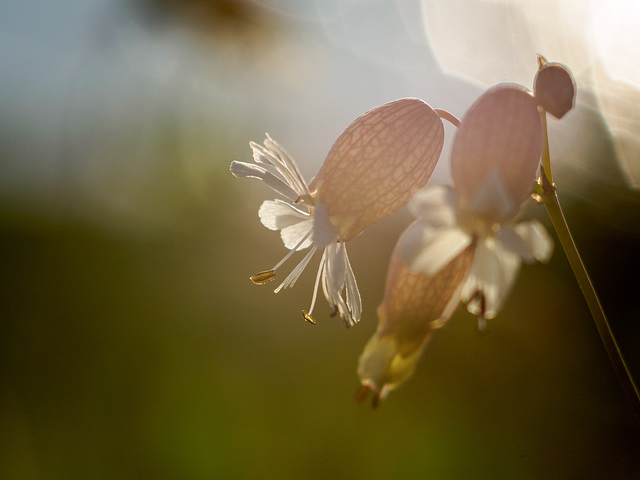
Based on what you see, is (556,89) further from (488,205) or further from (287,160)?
(287,160)

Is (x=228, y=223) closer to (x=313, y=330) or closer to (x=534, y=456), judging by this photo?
(x=313, y=330)

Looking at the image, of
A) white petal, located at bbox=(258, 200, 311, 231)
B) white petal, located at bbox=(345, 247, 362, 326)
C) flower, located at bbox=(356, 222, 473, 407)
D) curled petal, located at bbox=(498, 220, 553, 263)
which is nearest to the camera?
curled petal, located at bbox=(498, 220, 553, 263)

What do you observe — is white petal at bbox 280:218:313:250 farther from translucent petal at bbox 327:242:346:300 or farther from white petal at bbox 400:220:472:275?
white petal at bbox 400:220:472:275

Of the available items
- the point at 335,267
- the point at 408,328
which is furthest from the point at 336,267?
the point at 408,328

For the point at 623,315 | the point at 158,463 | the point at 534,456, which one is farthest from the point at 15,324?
the point at 623,315

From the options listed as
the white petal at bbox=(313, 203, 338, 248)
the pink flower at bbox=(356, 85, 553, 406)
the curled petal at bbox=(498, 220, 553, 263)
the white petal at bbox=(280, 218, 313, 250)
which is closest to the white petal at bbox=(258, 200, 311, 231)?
the white petal at bbox=(280, 218, 313, 250)

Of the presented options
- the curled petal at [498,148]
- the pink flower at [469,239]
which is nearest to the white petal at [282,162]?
the pink flower at [469,239]

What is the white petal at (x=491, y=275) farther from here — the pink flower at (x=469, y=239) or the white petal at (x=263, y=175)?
the white petal at (x=263, y=175)
